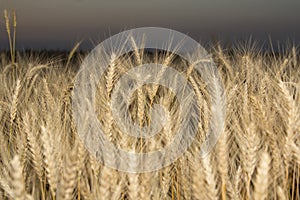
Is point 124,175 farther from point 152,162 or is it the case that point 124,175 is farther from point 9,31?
point 9,31

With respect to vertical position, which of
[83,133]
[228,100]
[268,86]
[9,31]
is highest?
[9,31]

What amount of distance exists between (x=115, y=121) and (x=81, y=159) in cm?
30

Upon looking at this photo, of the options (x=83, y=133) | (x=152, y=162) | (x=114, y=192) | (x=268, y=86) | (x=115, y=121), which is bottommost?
(x=114, y=192)

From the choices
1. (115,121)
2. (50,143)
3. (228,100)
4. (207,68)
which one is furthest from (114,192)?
(207,68)

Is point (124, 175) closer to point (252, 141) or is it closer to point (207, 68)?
point (252, 141)

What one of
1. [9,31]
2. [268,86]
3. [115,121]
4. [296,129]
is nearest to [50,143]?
[115,121]

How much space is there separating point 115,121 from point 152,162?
400 mm

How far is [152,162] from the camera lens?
127 centimetres

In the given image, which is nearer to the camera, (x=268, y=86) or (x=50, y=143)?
(x=50, y=143)

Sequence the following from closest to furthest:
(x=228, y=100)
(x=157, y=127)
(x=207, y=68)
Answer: (x=157, y=127) < (x=228, y=100) < (x=207, y=68)

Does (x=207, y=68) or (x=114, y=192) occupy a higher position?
(x=207, y=68)

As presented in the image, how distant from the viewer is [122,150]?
1.19m

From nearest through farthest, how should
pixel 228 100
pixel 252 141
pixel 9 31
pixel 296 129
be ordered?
pixel 252 141
pixel 296 129
pixel 228 100
pixel 9 31

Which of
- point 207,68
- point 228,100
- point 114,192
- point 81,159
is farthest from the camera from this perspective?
point 207,68
